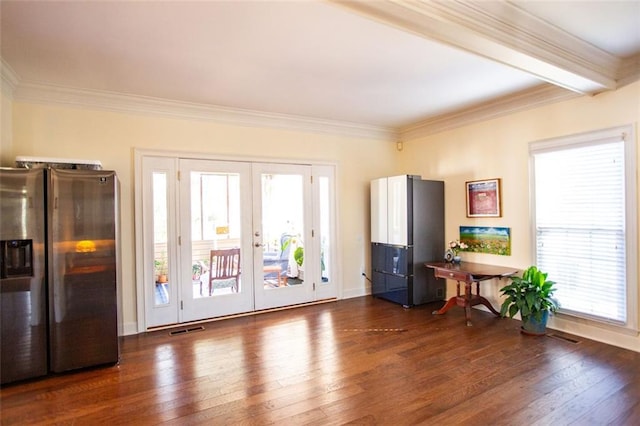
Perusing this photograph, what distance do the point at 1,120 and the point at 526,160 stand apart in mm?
5400

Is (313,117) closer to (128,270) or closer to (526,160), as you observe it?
(526,160)

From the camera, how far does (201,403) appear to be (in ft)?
7.77

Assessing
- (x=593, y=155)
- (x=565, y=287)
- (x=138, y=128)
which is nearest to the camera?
(x=593, y=155)

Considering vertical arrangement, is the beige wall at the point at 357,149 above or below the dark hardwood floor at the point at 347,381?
above

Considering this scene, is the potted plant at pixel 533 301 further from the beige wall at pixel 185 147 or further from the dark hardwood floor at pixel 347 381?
the beige wall at pixel 185 147

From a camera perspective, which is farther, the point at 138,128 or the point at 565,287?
the point at 138,128

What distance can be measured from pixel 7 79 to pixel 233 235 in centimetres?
262

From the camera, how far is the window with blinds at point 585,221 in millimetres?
3182

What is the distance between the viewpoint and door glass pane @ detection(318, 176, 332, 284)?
16.3ft

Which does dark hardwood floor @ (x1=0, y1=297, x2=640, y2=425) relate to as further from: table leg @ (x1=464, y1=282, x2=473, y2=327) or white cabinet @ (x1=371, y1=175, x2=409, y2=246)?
white cabinet @ (x1=371, y1=175, x2=409, y2=246)

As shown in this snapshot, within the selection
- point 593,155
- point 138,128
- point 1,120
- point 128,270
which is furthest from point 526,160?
point 1,120

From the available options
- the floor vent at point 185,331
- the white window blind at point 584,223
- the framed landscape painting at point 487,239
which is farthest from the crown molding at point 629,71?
the floor vent at point 185,331

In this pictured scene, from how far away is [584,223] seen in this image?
3434 mm

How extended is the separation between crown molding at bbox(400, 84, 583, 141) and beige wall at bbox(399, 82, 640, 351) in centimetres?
7
